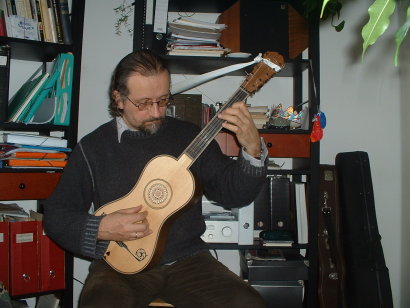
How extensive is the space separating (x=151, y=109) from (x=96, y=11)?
3.72 ft

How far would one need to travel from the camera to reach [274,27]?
1816 mm

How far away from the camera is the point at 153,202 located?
4.19ft

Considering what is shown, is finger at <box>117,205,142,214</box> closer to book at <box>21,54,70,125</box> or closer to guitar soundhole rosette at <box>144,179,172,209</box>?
guitar soundhole rosette at <box>144,179,172,209</box>

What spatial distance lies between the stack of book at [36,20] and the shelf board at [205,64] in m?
0.55

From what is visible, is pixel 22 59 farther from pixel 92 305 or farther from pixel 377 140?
pixel 377 140

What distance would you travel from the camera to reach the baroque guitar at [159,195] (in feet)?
4.06

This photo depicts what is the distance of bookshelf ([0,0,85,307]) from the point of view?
5.23 ft

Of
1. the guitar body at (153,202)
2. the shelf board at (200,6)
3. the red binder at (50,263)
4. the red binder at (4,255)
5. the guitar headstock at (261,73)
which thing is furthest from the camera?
the shelf board at (200,6)

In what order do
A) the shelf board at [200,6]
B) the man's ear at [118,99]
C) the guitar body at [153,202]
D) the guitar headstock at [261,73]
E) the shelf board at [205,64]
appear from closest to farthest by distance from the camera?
the guitar body at [153,202]
the guitar headstock at [261,73]
the man's ear at [118,99]
the shelf board at [205,64]
the shelf board at [200,6]

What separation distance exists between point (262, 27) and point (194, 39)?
→ 13.9 inches

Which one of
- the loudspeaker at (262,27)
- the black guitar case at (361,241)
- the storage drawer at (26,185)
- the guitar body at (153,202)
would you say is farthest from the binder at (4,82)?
the black guitar case at (361,241)

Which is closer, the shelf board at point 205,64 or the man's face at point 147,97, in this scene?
the man's face at point 147,97

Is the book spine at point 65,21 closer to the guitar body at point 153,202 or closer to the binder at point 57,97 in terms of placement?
the binder at point 57,97

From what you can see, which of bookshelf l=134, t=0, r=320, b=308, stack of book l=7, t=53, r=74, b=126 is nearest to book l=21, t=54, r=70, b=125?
stack of book l=7, t=53, r=74, b=126
